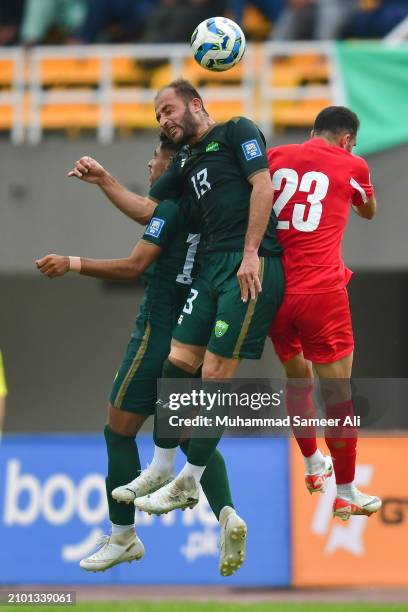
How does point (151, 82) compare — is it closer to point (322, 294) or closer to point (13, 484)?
point (13, 484)

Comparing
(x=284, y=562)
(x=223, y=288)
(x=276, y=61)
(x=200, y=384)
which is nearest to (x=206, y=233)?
(x=223, y=288)

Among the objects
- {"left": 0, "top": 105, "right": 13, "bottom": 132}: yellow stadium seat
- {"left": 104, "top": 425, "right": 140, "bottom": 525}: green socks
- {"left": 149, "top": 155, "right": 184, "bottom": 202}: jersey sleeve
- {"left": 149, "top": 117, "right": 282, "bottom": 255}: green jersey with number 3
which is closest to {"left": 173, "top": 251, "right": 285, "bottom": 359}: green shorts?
{"left": 149, "top": 117, "right": 282, "bottom": 255}: green jersey with number 3

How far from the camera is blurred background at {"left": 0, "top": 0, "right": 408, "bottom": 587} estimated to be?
13867 millimetres

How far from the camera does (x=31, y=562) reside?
46.0ft

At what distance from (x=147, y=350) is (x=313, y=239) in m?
1.39

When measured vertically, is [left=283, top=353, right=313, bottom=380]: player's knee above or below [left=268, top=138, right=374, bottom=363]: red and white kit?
below

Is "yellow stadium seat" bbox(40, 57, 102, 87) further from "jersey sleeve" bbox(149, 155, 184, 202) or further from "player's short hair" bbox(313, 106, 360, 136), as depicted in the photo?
"player's short hair" bbox(313, 106, 360, 136)

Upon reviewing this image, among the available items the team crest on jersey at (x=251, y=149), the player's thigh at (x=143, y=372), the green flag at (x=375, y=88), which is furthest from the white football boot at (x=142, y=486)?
the green flag at (x=375, y=88)

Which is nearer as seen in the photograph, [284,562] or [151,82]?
[284,562]

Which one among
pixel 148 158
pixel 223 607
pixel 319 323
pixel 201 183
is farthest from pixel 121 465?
pixel 148 158

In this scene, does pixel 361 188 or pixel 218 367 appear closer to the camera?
pixel 218 367

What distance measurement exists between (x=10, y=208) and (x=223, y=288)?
7690 millimetres

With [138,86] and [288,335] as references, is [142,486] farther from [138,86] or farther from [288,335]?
[138,86]

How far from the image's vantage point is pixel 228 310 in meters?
8.44
